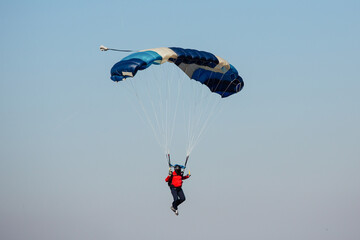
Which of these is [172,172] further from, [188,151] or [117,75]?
[117,75]

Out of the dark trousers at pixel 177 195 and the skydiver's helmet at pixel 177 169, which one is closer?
the skydiver's helmet at pixel 177 169

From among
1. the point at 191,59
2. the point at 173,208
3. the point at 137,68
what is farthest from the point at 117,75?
the point at 173,208

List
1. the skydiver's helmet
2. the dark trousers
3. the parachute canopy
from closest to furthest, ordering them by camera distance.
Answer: the parachute canopy < the skydiver's helmet < the dark trousers

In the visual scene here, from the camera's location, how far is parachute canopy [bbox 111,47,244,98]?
29.5 m

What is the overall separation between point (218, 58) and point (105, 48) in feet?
18.2

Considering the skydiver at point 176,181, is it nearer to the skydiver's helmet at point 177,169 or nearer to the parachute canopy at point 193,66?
the skydiver's helmet at point 177,169

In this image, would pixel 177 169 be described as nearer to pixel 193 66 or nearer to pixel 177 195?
pixel 177 195

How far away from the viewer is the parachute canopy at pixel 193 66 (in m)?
29.5

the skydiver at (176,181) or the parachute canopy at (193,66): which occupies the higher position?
the parachute canopy at (193,66)

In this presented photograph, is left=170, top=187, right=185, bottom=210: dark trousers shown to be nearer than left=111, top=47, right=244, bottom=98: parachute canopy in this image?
No

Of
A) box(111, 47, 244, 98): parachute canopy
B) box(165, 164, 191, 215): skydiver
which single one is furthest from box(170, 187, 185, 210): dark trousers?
box(111, 47, 244, 98): parachute canopy

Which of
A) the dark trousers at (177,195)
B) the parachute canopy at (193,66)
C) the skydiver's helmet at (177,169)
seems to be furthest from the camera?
the dark trousers at (177,195)

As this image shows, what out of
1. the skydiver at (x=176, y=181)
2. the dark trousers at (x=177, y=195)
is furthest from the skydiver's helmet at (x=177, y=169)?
the dark trousers at (x=177, y=195)

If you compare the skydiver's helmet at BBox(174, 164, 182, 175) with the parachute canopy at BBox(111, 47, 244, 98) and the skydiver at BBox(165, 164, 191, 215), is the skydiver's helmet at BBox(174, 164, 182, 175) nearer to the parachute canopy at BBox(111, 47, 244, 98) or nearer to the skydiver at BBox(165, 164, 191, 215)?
the skydiver at BBox(165, 164, 191, 215)
